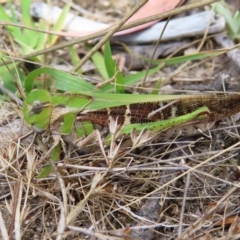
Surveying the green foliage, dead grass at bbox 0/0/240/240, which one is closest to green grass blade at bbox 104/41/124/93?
dead grass at bbox 0/0/240/240

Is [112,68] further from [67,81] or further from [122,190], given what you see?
[122,190]

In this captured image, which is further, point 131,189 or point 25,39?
point 25,39

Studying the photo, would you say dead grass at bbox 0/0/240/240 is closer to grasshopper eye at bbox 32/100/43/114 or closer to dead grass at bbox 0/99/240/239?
dead grass at bbox 0/99/240/239

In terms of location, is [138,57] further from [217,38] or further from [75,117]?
[75,117]

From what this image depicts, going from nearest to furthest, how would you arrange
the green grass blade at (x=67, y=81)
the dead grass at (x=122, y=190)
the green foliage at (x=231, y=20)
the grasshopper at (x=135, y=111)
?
1. the dead grass at (x=122, y=190)
2. the grasshopper at (x=135, y=111)
3. the green grass blade at (x=67, y=81)
4. the green foliage at (x=231, y=20)

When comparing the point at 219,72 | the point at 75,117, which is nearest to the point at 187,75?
the point at 219,72

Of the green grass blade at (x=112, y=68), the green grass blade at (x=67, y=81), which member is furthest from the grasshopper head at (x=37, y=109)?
the green grass blade at (x=112, y=68)

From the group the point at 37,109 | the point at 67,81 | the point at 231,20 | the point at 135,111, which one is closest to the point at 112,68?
the point at 67,81

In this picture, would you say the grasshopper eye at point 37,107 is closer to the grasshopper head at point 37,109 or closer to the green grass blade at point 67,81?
the grasshopper head at point 37,109
